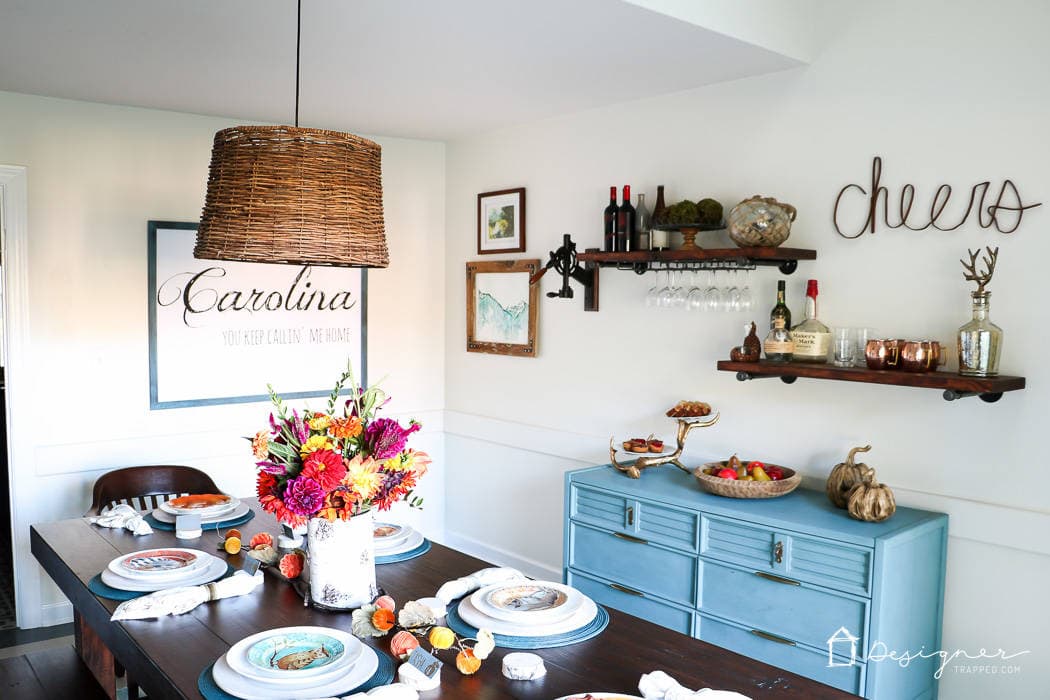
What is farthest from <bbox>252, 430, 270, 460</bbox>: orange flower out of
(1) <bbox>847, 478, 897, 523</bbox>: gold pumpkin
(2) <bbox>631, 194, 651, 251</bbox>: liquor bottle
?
(2) <bbox>631, 194, 651, 251</bbox>: liquor bottle

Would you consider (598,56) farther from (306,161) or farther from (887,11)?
(306,161)

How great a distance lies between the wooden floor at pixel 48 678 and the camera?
2281 mm

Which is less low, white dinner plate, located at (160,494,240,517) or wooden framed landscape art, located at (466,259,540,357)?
wooden framed landscape art, located at (466,259,540,357)

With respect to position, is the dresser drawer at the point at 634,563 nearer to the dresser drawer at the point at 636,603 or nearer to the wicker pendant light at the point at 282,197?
the dresser drawer at the point at 636,603

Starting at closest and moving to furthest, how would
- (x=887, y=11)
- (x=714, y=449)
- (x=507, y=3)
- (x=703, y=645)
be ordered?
(x=703, y=645), (x=507, y=3), (x=887, y=11), (x=714, y=449)

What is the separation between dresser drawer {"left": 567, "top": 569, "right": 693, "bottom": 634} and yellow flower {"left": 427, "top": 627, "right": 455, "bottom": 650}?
4.96ft

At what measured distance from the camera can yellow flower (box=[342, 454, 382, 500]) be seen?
1963 mm

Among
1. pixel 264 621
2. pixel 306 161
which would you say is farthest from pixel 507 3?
pixel 264 621

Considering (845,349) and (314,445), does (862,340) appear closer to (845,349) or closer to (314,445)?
(845,349)

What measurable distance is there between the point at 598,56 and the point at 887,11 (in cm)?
99

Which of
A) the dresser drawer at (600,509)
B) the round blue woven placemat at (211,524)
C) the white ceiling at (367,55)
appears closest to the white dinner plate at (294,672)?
the round blue woven placemat at (211,524)

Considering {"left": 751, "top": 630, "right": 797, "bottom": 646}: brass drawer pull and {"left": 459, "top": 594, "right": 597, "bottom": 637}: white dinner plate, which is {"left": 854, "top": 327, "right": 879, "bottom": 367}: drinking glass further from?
{"left": 459, "top": 594, "right": 597, "bottom": 637}: white dinner plate

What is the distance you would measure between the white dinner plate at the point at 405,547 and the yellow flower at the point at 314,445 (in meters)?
0.63

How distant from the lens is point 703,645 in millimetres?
1938
